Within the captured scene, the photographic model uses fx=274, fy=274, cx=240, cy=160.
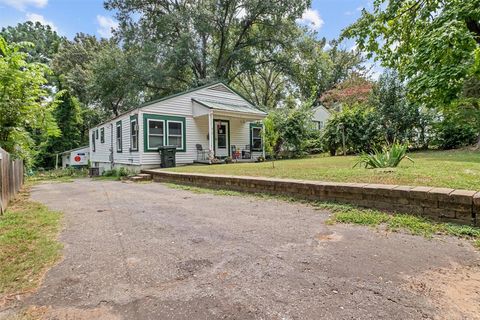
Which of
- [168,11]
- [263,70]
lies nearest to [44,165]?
[168,11]

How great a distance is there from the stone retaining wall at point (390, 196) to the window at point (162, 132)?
7.61m

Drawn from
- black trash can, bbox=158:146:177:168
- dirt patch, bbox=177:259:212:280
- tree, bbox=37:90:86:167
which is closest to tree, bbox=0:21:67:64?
tree, bbox=37:90:86:167

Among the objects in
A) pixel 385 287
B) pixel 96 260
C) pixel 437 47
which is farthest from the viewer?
pixel 437 47

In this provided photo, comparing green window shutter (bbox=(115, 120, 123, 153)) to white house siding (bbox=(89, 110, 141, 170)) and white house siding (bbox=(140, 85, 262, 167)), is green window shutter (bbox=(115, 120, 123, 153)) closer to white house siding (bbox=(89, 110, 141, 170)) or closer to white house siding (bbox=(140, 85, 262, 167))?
white house siding (bbox=(89, 110, 141, 170))

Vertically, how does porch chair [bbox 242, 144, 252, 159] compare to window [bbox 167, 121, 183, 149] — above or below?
below

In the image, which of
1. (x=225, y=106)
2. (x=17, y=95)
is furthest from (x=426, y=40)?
(x=225, y=106)

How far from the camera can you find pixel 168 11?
2286 centimetres

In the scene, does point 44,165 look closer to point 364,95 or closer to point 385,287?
point 364,95

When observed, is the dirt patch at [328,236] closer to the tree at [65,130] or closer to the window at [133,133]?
the window at [133,133]

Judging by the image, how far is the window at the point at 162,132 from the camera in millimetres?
12531

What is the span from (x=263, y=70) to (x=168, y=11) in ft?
36.8

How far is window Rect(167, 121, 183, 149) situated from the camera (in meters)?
13.3

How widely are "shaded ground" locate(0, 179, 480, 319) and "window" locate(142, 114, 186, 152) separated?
9.06 meters

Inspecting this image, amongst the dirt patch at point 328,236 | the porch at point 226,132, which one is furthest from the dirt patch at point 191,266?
the porch at point 226,132
